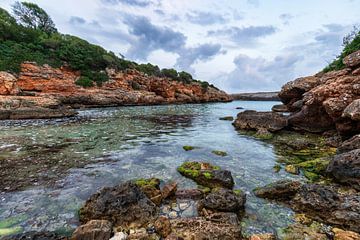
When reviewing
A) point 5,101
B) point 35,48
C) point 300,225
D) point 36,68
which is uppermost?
point 35,48

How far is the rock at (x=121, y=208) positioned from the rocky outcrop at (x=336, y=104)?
9032 millimetres

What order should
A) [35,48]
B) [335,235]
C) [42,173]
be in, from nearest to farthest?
[335,235] → [42,173] → [35,48]

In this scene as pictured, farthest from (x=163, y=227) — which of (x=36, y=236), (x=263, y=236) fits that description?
(x=36, y=236)

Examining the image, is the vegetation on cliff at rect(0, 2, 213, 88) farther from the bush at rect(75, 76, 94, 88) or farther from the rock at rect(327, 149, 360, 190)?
the rock at rect(327, 149, 360, 190)

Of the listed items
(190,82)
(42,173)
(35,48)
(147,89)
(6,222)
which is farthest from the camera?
(190,82)

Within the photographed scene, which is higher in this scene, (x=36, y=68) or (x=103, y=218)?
(x=36, y=68)

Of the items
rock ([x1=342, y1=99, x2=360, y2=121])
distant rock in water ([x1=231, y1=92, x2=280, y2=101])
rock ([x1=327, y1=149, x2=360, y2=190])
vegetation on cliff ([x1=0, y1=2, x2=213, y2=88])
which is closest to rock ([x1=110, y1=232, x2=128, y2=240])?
rock ([x1=327, y1=149, x2=360, y2=190])

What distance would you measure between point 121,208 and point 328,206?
→ 14.0 ft

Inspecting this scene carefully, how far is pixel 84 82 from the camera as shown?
3672 cm

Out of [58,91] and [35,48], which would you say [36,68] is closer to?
[58,91]

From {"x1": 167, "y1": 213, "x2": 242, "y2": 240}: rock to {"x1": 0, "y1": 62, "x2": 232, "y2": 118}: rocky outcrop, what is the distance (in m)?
26.1

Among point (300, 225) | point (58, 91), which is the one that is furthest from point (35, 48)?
point (300, 225)

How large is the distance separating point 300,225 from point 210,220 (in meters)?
1.74

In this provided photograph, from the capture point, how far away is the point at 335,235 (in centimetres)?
363
